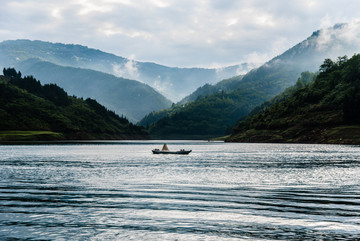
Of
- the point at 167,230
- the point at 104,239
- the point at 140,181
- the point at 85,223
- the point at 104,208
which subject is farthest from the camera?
the point at 140,181

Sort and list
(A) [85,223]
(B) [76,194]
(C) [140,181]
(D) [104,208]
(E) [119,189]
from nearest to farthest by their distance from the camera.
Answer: (A) [85,223] < (D) [104,208] < (B) [76,194] < (E) [119,189] < (C) [140,181]

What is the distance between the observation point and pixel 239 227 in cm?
3102

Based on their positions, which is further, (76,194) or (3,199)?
(76,194)

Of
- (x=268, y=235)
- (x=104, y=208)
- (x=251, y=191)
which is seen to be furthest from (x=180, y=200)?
(x=268, y=235)

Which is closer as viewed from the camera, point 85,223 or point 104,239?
point 104,239

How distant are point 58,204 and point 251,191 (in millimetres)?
25859

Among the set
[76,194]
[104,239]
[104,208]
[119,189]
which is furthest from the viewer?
[119,189]

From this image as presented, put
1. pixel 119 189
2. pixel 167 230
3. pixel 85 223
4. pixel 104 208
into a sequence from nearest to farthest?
pixel 167 230 → pixel 85 223 → pixel 104 208 → pixel 119 189

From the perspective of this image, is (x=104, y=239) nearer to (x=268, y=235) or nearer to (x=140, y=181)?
(x=268, y=235)

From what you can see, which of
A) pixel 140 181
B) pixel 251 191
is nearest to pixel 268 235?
pixel 251 191

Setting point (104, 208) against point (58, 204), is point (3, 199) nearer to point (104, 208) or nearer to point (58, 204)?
point (58, 204)

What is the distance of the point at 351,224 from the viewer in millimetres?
31344

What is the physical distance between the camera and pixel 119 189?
55.8 metres

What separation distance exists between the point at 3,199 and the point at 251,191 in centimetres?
3228
